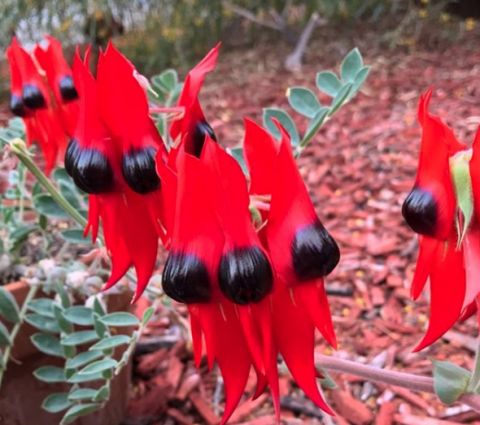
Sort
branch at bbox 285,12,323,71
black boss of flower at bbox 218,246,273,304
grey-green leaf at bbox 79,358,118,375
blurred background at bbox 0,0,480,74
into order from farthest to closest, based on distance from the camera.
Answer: blurred background at bbox 0,0,480,74 < branch at bbox 285,12,323,71 < grey-green leaf at bbox 79,358,118,375 < black boss of flower at bbox 218,246,273,304

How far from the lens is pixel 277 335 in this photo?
0.70 meters

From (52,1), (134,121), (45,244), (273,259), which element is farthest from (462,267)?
(52,1)

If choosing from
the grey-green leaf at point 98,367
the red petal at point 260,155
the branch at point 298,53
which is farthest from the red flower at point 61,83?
the branch at point 298,53

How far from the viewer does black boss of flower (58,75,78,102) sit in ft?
4.00

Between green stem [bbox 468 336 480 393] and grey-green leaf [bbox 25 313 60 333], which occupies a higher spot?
green stem [bbox 468 336 480 393]

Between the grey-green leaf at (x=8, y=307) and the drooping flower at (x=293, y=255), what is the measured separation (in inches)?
25.4

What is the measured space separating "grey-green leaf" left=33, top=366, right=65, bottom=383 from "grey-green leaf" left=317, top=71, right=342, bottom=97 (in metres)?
0.63

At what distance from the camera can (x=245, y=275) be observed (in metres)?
0.63

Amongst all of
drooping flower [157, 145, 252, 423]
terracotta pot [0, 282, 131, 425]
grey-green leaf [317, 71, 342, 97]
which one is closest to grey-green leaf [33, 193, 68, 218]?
terracotta pot [0, 282, 131, 425]

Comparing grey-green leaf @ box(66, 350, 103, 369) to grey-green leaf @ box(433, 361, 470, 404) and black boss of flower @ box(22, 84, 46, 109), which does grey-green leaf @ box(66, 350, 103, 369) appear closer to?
black boss of flower @ box(22, 84, 46, 109)

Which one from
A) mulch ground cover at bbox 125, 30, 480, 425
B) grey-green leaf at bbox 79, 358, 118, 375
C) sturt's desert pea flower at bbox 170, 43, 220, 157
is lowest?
mulch ground cover at bbox 125, 30, 480, 425

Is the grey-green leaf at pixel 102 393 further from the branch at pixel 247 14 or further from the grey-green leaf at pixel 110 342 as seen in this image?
the branch at pixel 247 14

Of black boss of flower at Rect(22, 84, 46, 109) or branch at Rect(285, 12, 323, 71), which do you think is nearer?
black boss of flower at Rect(22, 84, 46, 109)

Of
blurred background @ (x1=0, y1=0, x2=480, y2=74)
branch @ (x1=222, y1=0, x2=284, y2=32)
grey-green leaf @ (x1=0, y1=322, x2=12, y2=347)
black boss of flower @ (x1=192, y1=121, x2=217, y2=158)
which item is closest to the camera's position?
black boss of flower @ (x1=192, y1=121, x2=217, y2=158)
